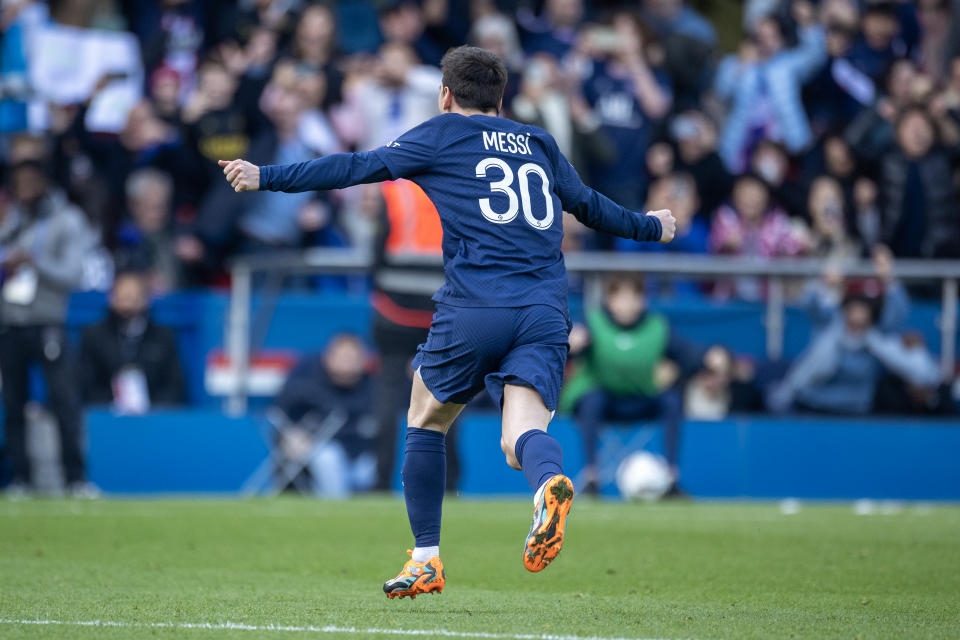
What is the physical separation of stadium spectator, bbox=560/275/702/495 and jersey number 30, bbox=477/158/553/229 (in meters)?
6.00

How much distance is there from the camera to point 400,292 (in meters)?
11.2

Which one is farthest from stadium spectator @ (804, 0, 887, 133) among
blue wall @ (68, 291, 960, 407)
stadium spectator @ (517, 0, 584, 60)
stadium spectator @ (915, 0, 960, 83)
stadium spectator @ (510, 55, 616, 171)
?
blue wall @ (68, 291, 960, 407)

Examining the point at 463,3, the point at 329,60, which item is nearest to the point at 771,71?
the point at 463,3

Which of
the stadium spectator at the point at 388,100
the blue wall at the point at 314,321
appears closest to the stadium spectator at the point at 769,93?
the blue wall at the point at 314,321

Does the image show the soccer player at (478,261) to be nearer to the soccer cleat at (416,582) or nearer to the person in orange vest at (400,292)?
the soccer cleat at (416,582)

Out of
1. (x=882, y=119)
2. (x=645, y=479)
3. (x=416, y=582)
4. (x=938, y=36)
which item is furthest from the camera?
(x=938, y=36)

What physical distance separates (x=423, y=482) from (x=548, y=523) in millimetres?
919

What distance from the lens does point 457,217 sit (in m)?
5.50

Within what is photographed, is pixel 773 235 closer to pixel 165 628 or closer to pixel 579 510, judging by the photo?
pixel 579 510

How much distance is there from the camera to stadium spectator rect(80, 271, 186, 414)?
496 inches

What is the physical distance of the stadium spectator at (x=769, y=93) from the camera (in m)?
15.2

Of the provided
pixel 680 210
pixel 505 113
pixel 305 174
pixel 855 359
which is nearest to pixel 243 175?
pixel 305 174

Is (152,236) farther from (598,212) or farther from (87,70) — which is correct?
(598,212)

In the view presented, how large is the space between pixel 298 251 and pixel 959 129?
669 centimetres
